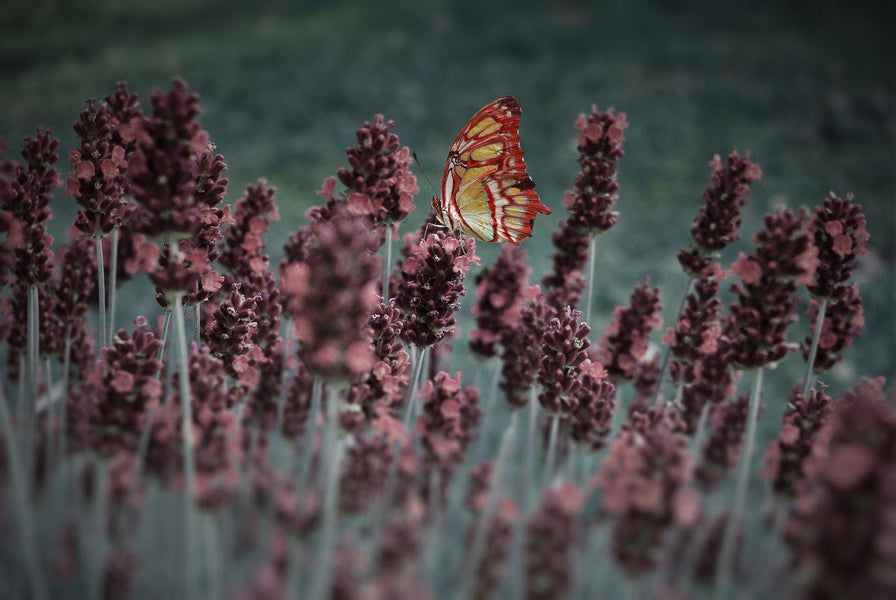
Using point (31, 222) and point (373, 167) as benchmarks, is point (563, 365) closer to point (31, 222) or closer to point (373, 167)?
point (373, 167)

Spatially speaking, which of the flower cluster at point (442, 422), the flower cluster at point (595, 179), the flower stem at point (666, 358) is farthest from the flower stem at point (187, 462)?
the flower stem at point (666, 358)

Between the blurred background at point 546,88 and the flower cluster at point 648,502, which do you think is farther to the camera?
the blurred background at point 546,88

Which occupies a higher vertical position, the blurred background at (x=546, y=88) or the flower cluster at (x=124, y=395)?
the blurred background at (x=546, y=88)

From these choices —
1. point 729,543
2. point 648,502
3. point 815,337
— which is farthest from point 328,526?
point 815,337

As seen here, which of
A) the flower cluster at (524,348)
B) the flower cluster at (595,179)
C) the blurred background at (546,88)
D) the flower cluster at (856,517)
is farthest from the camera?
the blurred background at (546,88)

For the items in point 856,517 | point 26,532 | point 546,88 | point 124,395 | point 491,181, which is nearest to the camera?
point 856,517

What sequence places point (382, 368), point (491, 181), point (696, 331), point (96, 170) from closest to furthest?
1. point (382, 368)
2. point (96, 170)
3. point (696, 331)
4. point (491, 181)

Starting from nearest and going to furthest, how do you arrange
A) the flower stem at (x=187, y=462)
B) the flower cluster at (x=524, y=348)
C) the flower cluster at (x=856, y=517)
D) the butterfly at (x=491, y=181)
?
1. the flower cluster at (x=856, y=517)
2. the flower stem at (x=187, y=462)
3. the flower cluster at (x=524, y=348)
4. the butterfly at (x=491, y=181)

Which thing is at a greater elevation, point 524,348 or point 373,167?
point 373,167

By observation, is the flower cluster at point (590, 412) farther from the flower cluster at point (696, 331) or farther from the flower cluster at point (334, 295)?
the flower cluster at point (334, 295)
